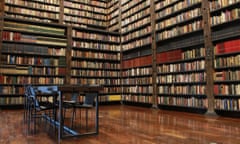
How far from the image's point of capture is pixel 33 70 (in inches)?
222

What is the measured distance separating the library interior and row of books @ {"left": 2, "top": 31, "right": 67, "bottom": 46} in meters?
0.03

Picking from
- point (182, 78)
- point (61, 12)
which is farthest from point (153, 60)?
point (61, 12)

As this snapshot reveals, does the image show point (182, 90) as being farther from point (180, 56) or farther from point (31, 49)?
point (31, 49)

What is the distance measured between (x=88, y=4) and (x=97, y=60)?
99.0 inches

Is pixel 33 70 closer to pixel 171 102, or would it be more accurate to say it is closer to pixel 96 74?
pixel 96 74

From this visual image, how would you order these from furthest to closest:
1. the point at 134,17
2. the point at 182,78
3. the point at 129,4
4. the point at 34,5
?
the point at 129,4, the point at 34,5, the point at 134,17, the point at 182,78

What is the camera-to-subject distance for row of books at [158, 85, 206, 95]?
174 inches

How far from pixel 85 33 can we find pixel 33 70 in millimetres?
2043

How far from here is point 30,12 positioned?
22.1ft

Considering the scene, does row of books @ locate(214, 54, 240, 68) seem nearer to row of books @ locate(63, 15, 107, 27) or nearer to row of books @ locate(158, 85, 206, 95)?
row of books @ locate(158, 85, 206, 95)

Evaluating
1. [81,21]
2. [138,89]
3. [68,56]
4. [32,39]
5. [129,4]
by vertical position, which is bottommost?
[138,89]

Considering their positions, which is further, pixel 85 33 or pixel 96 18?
pixel 96 18

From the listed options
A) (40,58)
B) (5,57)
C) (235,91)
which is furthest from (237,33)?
(5,57)

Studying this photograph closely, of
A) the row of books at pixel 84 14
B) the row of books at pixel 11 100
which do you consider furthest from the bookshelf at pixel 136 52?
the row of books at pixel 11 100
